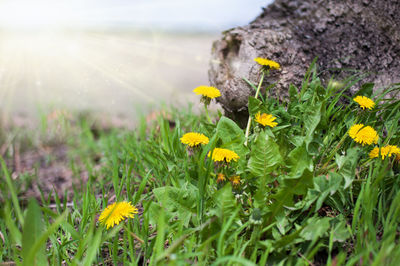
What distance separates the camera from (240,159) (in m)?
1.42

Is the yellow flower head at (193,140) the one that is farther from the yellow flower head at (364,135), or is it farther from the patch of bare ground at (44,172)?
the patch of bare ground at (44,172)

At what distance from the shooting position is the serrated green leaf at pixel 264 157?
128 centimetres

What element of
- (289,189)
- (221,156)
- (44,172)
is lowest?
(44,172)

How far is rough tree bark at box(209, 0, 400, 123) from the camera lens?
6.50 ft

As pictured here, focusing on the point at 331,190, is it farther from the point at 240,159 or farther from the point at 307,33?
the point at 307,33

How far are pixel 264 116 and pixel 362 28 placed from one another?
3.94 ft

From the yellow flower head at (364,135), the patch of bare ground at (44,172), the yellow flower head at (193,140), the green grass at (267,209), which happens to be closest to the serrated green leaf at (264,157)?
the green grass at (267,209)

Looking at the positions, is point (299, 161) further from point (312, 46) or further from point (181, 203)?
point (312, 46)

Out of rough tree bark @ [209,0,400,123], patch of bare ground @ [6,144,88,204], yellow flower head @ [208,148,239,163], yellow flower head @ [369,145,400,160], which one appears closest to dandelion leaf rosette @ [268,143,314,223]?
yellow flower head @ [208,148,239,163]

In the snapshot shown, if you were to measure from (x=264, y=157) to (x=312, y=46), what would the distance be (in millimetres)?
1122

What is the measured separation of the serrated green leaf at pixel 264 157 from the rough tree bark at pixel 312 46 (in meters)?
0.70

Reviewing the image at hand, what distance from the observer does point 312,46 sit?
2.08 m

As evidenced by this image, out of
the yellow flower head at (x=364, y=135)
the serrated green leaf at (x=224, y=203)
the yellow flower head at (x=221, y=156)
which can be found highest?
the yellow flower head at (x=364, y=135)

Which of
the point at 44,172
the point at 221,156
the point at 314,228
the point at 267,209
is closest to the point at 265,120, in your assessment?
the point at 221,156
